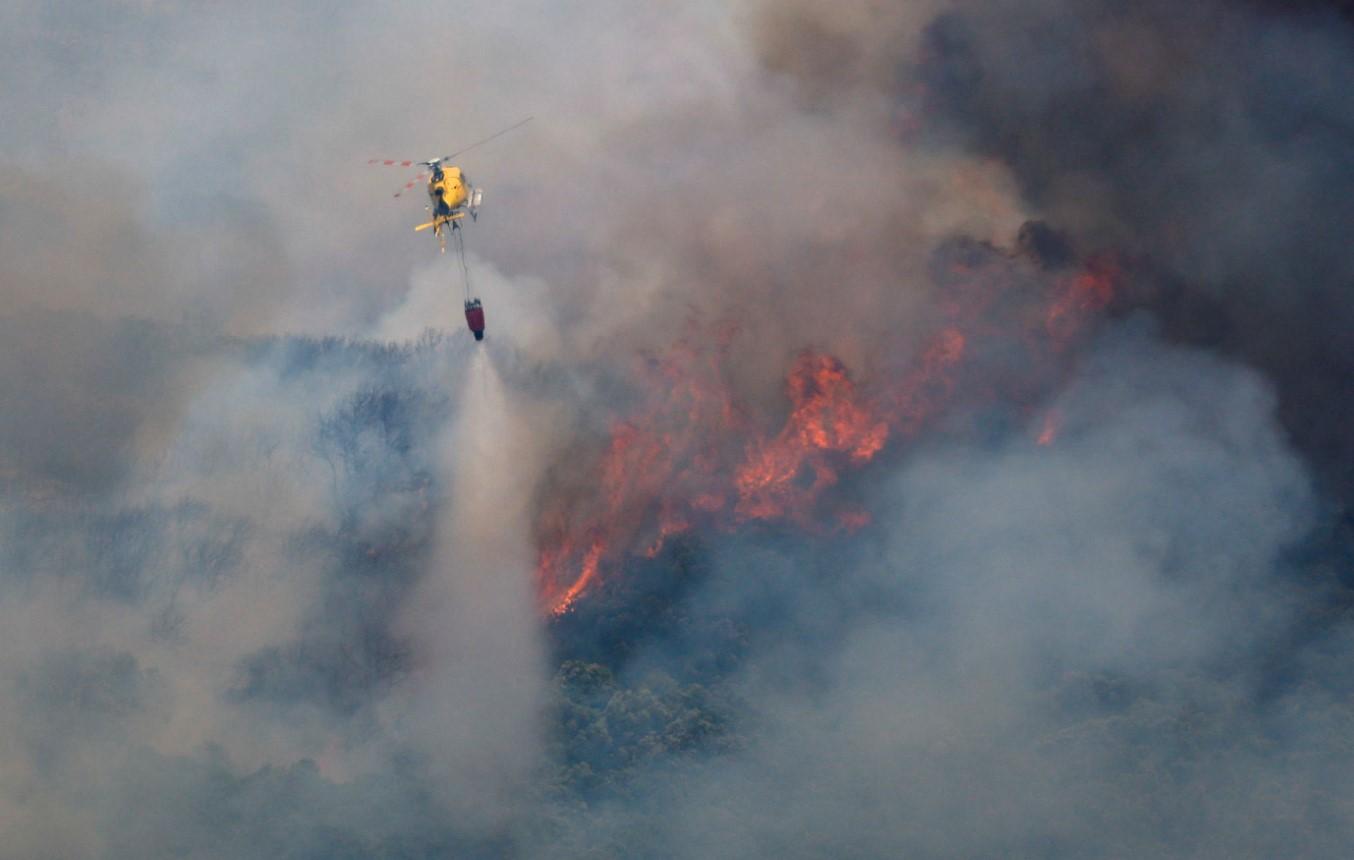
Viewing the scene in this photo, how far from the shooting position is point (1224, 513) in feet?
337

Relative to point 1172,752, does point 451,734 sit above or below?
above

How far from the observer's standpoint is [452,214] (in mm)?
89125

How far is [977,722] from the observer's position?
332 ft

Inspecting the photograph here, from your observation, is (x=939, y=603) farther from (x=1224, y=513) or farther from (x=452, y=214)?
(x=452, y=214)

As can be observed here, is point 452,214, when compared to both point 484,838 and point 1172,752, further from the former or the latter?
point 1172,752

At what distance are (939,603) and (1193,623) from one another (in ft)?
40.4

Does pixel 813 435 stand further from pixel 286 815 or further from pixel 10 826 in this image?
pixel 10 826

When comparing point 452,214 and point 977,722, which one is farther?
point 977,722

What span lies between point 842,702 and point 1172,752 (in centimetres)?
1581

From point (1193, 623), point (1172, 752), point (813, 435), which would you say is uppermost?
point (813, 435)

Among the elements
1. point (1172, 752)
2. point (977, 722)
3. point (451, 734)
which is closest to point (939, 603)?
point (977, 722)

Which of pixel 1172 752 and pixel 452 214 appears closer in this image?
pixel 452 214

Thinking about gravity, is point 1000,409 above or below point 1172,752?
above

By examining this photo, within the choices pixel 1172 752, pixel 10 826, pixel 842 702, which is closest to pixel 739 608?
pixel 842 702
